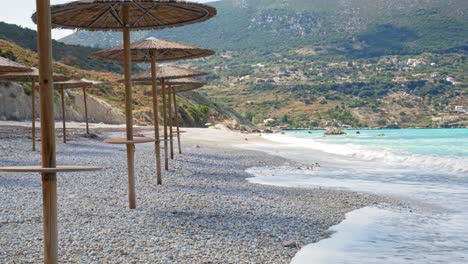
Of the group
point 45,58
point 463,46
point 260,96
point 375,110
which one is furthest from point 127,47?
point 463,46

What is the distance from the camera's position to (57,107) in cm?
3534

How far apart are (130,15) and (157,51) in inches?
93.2

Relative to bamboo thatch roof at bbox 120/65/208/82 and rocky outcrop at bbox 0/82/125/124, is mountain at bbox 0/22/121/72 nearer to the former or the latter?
rocky outcrop at bbox 0/82/125/124

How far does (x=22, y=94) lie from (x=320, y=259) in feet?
93.4

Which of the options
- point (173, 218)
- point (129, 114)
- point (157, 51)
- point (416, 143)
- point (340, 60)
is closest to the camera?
point (173, 218)

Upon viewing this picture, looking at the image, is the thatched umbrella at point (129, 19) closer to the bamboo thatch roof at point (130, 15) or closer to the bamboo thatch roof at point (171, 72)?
the bamboo thatch roof at point (130, 15)

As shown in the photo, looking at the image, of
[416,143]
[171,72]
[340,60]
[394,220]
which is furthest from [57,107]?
[340,60]

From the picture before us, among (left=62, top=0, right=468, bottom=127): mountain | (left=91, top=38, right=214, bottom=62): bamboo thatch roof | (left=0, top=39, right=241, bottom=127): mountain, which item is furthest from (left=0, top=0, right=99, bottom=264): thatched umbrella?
(left=62, top=0, right=468, bottom=127): mountain

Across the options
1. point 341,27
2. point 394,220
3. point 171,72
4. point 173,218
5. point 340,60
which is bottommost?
point 394,220

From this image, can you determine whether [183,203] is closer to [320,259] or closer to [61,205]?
[61,205]

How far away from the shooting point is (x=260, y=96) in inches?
4264

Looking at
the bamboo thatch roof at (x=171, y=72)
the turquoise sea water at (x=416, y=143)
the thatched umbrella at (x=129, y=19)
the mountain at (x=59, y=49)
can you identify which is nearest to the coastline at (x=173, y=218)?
the thatched umbrella at (x=129, y=19)

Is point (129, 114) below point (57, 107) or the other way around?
below

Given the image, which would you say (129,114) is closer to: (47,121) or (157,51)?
(157,51)
